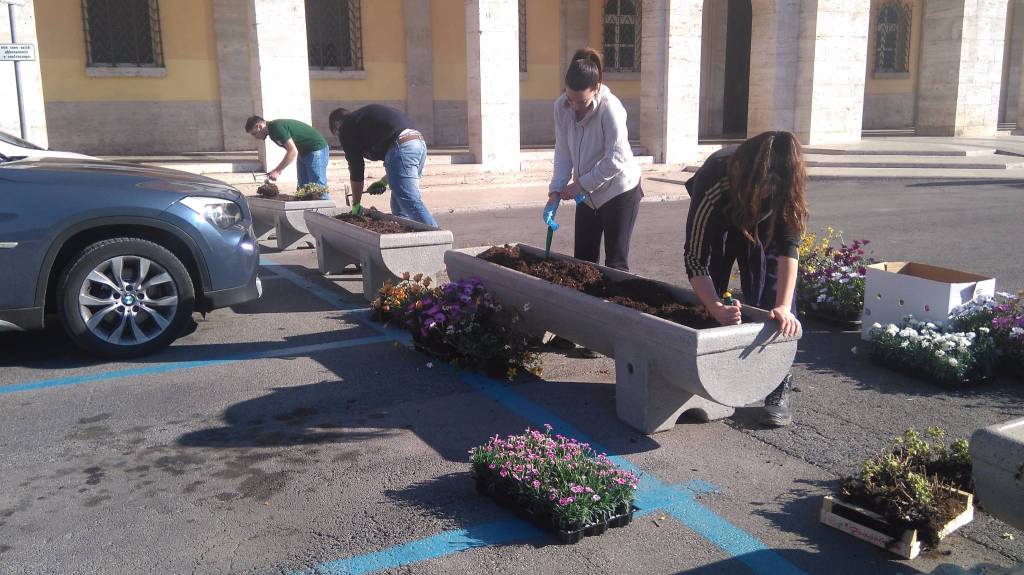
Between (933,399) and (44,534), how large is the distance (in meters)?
4.70

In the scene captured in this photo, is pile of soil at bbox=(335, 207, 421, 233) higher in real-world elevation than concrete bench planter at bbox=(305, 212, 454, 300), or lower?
higher

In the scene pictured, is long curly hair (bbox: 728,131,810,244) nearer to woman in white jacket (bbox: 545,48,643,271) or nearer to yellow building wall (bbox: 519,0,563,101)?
woman in white jacket (bbox: 545,48,643,271)

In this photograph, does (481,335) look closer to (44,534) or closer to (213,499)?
(213,499)

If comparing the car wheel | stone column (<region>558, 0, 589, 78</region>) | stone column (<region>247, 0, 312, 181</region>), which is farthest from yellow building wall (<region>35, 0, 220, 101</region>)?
the car wheel

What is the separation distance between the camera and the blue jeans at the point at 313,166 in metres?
10.6

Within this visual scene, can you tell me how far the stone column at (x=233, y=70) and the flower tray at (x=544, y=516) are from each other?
646 inches

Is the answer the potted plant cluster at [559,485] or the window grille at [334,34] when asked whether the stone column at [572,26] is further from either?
the potted plant cluster at [559,485]

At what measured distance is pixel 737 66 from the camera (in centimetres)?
2677

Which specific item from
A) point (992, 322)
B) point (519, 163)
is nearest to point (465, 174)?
point (519, 163)

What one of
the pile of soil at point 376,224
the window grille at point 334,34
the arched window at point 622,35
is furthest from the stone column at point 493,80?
the pile of soil at point 376,224

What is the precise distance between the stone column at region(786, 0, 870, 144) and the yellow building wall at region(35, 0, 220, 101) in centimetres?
1391

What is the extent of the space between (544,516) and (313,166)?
7.98 meters

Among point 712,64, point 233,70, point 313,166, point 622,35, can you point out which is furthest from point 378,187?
point 712,64

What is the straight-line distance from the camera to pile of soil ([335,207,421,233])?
25.0 ft
